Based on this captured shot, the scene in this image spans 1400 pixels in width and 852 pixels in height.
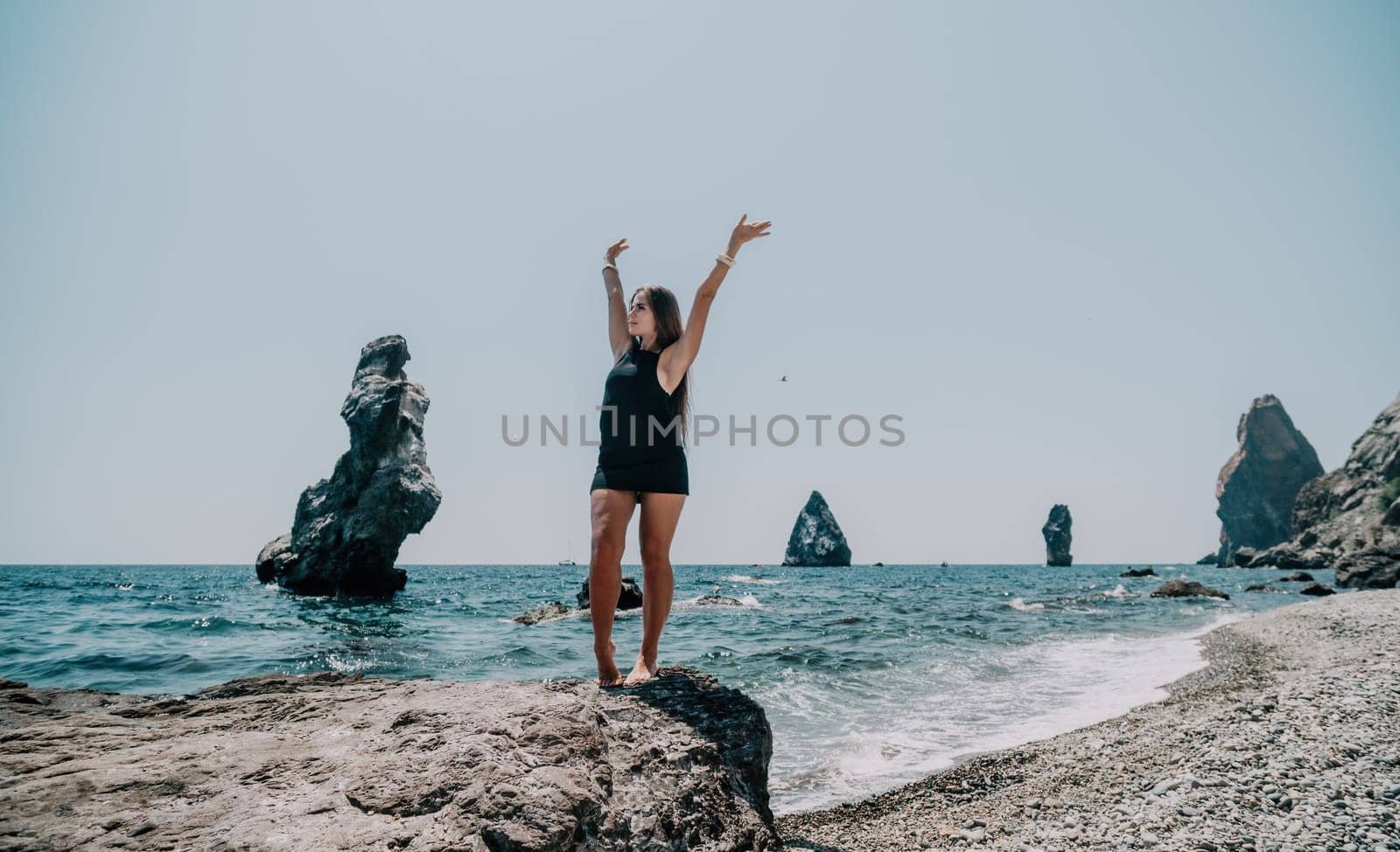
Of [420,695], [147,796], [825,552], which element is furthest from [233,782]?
[825,552]

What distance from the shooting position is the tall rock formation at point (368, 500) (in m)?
32.6

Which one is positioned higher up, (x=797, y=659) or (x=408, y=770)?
(x=408, y=770)

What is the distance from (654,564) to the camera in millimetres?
4262

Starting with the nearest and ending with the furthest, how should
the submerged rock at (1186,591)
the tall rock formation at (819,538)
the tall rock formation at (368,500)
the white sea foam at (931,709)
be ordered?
the white sea foam at (931,709) < the tall rock formation at (368,500) < the submerged rock at (1186,591) < the tall rock formation at (819,538)

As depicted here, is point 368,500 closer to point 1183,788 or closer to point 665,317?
point 665,317

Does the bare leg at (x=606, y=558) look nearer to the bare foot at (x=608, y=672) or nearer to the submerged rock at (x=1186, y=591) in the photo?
the bare foot at (x=608, y=672)

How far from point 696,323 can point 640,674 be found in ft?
7.15

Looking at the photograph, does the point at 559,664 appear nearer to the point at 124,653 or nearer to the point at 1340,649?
the point at 124,653

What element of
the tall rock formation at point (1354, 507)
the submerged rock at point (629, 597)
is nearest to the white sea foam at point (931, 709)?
the submerged rock at point (629, 597)

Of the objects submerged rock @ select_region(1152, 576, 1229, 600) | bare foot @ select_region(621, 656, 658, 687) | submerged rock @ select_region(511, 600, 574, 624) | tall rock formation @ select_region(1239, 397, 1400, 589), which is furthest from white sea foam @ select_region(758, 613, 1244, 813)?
tall rock formation @ select_region(1239, 397, 1400, 589)

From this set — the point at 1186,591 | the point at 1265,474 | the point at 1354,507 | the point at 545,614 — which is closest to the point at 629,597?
the point at 545,614

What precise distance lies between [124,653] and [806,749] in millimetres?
13024

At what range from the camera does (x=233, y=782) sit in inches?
114

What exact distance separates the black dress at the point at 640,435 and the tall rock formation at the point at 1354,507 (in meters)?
70.5
